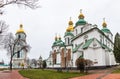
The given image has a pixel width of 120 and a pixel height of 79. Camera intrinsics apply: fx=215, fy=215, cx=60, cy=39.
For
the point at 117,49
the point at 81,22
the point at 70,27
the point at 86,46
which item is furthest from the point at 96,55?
the point at 70,27

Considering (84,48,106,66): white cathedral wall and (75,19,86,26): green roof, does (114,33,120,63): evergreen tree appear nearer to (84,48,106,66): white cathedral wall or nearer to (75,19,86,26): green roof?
(84,48,106,66): white cathedral wall

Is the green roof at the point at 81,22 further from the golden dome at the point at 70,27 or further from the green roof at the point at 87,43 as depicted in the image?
the green roof at the point at 87,43

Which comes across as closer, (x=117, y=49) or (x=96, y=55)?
(x=117, y=49)

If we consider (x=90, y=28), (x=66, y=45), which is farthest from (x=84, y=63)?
(x=66, y=45)

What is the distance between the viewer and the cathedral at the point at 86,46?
180 ft

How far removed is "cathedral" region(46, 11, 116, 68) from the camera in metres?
54.8

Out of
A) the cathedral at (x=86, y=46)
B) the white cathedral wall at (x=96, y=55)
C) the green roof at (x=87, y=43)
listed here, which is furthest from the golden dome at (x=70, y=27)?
the white cathedral wall at (x=96, y=55)

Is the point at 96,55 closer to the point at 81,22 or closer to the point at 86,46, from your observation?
the point at 86,46

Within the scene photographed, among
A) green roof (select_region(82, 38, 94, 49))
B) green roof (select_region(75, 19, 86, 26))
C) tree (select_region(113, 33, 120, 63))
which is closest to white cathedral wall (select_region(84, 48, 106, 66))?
green roof (select_region(82, 38, 94, 49))

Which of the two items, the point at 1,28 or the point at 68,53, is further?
the point at 68,53

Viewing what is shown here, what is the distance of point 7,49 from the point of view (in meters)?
58.7

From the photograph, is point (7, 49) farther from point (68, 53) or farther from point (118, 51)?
point (118, 51)

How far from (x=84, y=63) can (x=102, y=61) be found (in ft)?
44.7

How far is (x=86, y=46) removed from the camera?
55.2 metres
